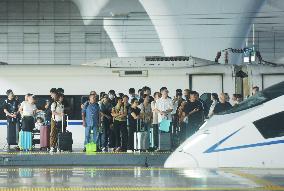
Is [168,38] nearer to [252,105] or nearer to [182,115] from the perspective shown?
[182,115]

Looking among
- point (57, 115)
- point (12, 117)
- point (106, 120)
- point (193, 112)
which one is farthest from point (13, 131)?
point (193, 112)

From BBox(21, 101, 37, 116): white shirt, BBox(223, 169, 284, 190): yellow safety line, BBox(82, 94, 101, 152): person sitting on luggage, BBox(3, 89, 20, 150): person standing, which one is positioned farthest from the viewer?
BBox(3, 89, 20, 150): person standing

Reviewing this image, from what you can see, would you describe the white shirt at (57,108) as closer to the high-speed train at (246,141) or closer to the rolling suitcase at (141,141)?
the rolling suitcase at (141,141)

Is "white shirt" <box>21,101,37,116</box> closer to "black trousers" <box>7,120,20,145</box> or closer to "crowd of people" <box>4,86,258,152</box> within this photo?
"crowd of people" <box>4,86,258,152</box>

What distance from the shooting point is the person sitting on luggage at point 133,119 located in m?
17.8

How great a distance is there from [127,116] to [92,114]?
89 cm

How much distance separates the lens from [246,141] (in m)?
10.2

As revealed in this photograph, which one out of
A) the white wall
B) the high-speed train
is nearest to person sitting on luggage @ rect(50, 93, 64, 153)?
the white wall

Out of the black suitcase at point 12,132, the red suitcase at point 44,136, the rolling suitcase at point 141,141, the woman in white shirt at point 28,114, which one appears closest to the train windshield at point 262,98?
the rolling suitcase at point 141,141

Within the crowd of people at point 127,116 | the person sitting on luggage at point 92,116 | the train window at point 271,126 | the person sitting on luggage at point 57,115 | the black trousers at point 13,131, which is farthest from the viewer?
the black trousers at point 13,131

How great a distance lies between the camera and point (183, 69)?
22.8 metres

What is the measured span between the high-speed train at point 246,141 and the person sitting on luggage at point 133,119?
739cm

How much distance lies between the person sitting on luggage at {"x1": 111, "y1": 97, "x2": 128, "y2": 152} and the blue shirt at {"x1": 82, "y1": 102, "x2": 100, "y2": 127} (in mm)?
409

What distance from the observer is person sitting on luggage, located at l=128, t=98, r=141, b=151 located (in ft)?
58.4
